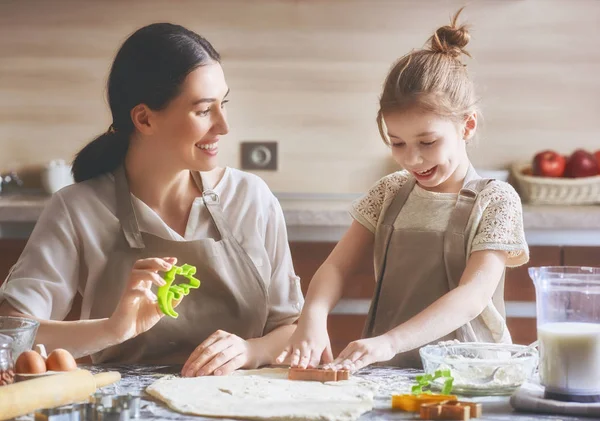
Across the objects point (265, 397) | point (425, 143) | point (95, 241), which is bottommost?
point (265, 397)

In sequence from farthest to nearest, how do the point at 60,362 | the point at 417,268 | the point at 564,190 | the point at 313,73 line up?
the point at 313,73 < the point at 564,190 < the point at 417,268 < the point at 60,362

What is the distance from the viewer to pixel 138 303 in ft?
4.91

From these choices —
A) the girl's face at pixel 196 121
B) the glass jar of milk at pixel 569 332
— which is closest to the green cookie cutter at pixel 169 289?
the girl's face at pixel 196 121

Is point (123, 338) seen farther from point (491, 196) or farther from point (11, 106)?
point (11, 106)

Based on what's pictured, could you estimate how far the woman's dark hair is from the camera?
5.77 ft

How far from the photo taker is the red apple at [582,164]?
3135 millimetres

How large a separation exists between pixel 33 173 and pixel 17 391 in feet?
8.02

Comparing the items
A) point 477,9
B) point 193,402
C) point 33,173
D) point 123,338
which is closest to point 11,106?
point 33,173

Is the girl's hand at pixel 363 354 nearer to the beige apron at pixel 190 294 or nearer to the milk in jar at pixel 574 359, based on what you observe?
the milk in jar at pixel 574 359

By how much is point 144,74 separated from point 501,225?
2.51 feet

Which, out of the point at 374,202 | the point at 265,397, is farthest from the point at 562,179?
the point at 265,397

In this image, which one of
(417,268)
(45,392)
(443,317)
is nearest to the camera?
(45,392)

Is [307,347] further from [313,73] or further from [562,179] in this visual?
[313,73]

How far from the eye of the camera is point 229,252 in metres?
1.74
